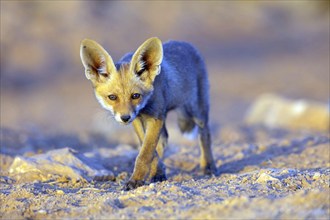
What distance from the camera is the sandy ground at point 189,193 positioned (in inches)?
204

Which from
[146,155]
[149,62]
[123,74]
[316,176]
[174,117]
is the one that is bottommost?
[174,117]

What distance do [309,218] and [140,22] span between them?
23269mm

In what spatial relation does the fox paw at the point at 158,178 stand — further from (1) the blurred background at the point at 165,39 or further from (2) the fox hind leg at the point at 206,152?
(1) the blurred background at the point at 165,39

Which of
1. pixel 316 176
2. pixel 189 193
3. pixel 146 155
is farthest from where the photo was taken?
pixel 146 155

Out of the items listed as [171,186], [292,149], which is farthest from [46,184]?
[292,149]

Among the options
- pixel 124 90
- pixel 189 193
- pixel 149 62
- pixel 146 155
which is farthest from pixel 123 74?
pixel 189 193

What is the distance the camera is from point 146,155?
707 centimetres

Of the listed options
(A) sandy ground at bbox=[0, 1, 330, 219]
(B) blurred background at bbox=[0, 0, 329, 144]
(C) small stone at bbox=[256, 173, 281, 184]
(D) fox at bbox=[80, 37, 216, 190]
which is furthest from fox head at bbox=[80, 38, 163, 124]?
(B) blurred background at bbox=[0, 0, 329, 144]

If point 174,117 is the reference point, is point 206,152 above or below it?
above

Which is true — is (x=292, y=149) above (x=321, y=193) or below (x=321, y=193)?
below

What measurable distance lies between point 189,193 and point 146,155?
122 cm

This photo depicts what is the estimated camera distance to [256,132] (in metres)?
12.0

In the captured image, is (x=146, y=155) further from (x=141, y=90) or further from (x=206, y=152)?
(x=206, y=152)

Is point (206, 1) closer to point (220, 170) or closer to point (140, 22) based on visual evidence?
point (140, 22)
